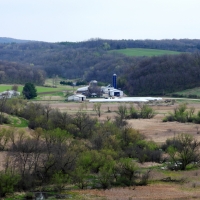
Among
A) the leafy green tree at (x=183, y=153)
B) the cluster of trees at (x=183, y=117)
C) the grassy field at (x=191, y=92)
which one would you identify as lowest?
the grassy field at (x=191, y=92)

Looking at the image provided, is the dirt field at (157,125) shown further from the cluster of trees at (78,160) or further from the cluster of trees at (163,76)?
the cluster of trees at (163,76)

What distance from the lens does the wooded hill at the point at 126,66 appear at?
94.0 meters

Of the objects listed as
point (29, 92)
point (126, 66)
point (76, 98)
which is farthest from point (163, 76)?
point (29, 92)

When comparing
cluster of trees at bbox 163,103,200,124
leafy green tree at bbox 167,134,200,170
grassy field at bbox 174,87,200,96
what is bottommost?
grassy field at bbox 174,87,200,96

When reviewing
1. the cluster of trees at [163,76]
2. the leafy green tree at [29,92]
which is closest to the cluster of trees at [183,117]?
the leafy green tree at [29,92]

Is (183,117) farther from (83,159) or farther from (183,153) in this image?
(83,159)

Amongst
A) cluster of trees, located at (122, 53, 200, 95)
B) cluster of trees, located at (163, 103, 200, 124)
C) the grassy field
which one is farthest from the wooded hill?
cluster of trees, located at (163, 103, 200, 124)

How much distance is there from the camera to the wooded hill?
94000 mm

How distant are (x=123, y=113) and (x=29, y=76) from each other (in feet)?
179

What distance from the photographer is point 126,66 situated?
388 ft

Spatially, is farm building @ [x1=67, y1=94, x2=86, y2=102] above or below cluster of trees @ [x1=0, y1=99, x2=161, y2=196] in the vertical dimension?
below

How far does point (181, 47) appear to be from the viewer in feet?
553

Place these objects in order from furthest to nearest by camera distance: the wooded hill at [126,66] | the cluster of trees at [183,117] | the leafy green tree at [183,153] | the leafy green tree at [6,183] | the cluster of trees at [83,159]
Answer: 1. the wooded hill at [126,66]
2. the cluster of trees at [183,117]
3. the leafy green tree at [183,153]
4. the cluster of trees at [83,159]
5. the leafy green tree at [6,183]

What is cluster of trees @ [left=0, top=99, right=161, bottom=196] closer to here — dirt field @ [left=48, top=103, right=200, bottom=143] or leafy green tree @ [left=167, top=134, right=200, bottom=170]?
leafy green tree @ [left=167, top=134, right=200, bottom=170]
